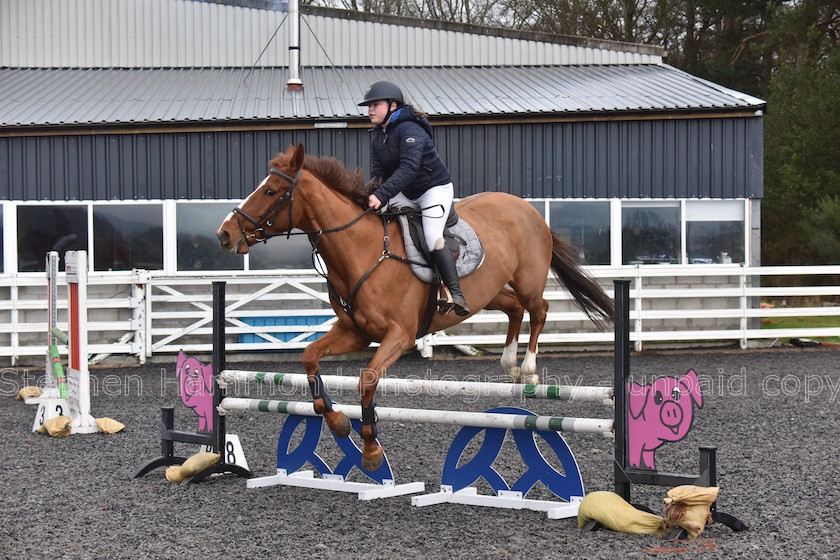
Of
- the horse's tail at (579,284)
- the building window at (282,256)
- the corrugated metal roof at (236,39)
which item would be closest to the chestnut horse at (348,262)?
the horse's tail at (579,284)

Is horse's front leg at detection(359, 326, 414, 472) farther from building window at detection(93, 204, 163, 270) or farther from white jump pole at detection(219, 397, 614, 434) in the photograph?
building window at detection(93, 204, 163, 270)

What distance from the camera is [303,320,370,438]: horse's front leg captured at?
17.7 feet

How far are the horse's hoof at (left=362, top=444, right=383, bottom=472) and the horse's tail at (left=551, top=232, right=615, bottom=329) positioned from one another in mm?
2138

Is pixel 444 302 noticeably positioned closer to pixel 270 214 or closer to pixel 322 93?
pixel 270 214

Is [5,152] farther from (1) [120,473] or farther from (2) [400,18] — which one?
(1) [120,473]

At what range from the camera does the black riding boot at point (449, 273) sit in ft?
18.7

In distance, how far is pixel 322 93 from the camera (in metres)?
16.2

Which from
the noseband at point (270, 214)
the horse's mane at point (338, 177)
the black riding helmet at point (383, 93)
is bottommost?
the noseband at point (270, 214)

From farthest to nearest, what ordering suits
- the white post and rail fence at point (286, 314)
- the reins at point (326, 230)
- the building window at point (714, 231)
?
1. the building window at point (714, 231)
2. the white post and rail fence at point (286, 314)
3. the reins at point (326, 230)

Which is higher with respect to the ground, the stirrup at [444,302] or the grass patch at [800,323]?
the stirrup at [444,302]

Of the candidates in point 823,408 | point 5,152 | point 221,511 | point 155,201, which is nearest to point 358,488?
point 221,511

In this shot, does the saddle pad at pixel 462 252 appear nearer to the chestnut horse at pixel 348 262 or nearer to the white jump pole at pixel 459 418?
the chestnut horse at pixel 348 262

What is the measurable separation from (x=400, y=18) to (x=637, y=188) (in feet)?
21.2

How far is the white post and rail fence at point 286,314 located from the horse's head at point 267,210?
8.02 metres
